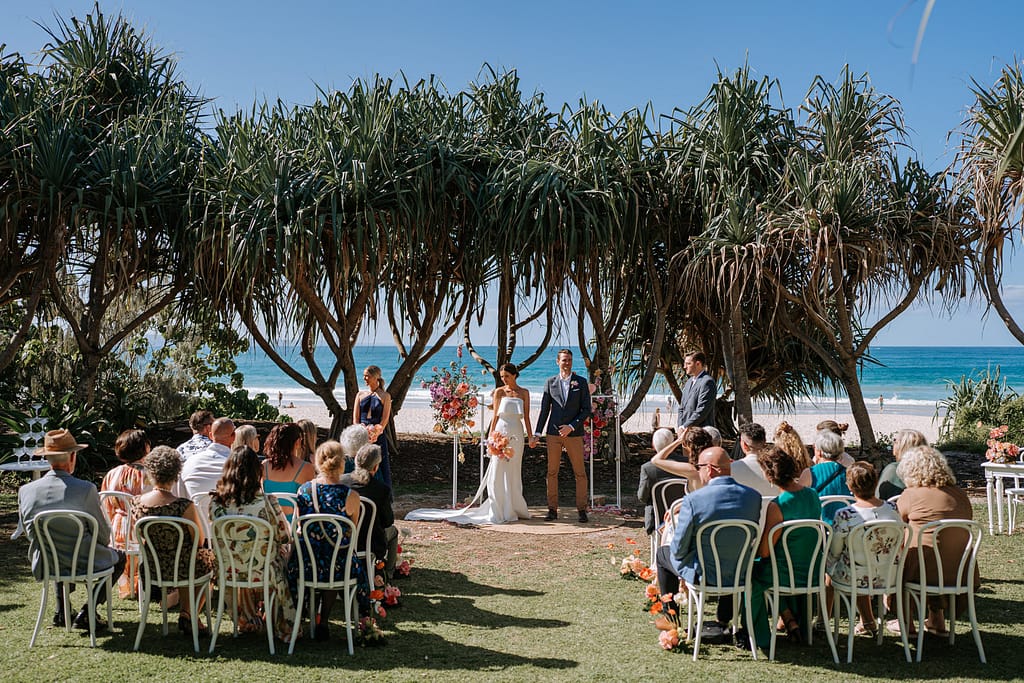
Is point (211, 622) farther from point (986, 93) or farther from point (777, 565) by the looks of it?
point (986, 93)

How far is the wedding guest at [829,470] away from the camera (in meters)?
5.12

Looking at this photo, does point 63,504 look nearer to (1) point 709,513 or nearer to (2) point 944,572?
(1) point 709,513

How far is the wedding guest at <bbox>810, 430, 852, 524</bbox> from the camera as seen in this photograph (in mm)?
5121

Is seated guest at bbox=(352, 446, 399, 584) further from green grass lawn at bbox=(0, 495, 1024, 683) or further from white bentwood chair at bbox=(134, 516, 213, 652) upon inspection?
white bentwood chair at bbox=(134, 516, 213, 652)

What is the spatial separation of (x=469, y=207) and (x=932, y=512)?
700 cm

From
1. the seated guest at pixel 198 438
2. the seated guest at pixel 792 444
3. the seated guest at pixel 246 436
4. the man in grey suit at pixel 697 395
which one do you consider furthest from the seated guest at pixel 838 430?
the seated guest at pixel 198 438

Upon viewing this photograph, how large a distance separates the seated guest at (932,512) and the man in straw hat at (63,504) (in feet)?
13.4

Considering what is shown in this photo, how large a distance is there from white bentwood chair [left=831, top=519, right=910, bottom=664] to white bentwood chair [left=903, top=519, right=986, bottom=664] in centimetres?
9

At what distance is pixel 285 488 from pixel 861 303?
7.93 m

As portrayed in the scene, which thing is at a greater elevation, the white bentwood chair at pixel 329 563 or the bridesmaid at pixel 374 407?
the bridesmaid at pixel 374 407

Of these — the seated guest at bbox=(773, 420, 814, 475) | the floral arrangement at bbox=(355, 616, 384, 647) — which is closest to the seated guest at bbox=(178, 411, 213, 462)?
the floral arrangement at bbox=(355, 616, 384, 647)

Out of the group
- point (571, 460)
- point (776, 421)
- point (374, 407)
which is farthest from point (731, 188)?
point (776, 421)

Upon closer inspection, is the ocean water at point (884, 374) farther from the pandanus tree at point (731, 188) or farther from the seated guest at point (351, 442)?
the seated guest at point (351, 442)

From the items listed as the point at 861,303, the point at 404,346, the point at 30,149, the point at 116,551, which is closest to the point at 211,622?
the point at 116,551
